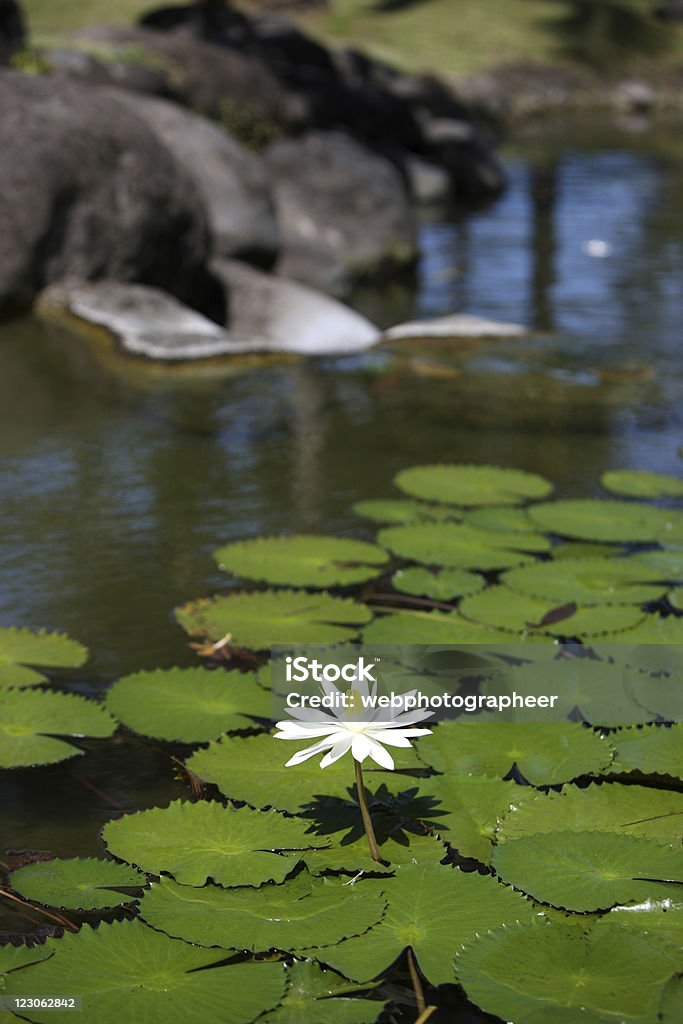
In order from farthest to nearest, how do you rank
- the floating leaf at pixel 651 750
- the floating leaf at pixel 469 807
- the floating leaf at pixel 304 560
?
the floating leaf at pixel 304 560, the floating leaf at pixel 651 750, the floating leaf at pixel 469 807

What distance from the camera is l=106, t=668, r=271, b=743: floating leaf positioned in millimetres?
2221

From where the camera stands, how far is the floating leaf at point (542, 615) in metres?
2.61

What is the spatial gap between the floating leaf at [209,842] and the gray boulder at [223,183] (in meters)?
5.29

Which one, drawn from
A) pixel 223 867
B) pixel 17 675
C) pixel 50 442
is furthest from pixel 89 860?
pixel 50 442

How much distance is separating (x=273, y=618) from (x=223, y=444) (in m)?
1.60

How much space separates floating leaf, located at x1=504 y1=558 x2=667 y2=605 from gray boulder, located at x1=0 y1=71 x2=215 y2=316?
3.38 m

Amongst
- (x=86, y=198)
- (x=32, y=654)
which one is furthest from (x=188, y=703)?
(x=86, y=198)

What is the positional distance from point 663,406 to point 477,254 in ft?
14.2

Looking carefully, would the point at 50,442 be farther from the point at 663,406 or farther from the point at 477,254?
the point at 477,254

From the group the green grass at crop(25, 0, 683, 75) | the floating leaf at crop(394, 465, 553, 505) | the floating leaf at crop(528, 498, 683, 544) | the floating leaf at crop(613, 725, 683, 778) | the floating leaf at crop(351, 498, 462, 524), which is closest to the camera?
the floating leaf at crop(613, 725, 683, 778)

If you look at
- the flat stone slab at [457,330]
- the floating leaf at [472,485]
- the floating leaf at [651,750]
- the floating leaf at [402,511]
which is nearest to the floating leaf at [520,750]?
the floating leaf at [651,750]

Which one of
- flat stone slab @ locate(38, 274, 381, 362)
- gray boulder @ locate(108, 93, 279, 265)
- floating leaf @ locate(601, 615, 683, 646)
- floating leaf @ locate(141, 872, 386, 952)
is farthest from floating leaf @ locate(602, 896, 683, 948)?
gray boulder @ locate(108, 93, 279, 265)

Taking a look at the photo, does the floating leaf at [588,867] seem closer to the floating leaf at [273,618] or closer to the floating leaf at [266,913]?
the floating leaf at [266,913]

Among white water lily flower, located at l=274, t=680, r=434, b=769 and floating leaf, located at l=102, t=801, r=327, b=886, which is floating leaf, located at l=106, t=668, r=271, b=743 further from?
white water lily flower, located at l=274, t=680, r=434, b=769
